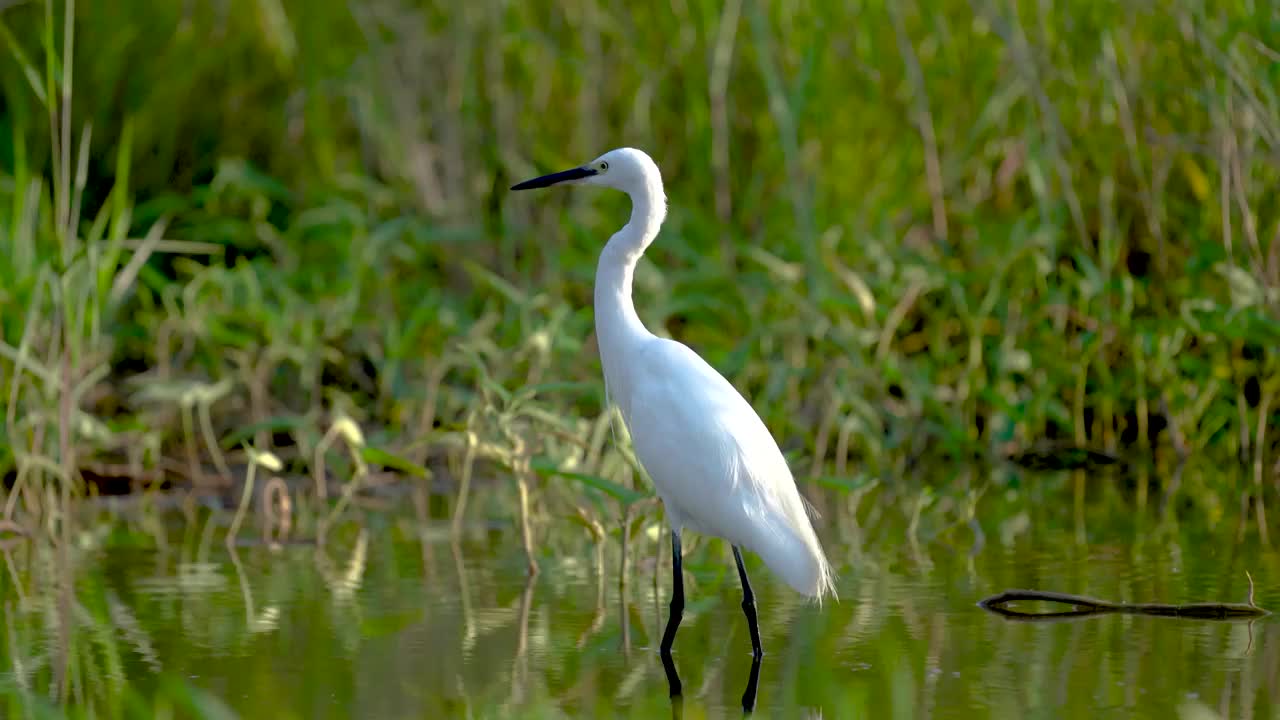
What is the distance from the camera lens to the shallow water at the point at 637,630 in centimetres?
315

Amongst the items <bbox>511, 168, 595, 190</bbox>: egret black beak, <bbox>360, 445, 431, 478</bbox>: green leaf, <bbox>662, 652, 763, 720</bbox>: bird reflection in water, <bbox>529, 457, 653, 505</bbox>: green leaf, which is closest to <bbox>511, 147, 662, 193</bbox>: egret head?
<bbox>511, 168, 595, 190</bbox>: egret black beak

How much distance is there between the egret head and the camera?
3928 millimetres

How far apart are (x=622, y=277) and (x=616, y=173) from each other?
0.72 feet

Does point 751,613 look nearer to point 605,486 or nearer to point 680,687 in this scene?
point 680,687

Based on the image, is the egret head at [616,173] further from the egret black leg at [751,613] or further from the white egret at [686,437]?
the egret black leg at [751,613]

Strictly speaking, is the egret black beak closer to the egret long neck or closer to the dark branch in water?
the egret long neck

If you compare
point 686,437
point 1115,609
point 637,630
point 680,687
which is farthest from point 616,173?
point 1115,609

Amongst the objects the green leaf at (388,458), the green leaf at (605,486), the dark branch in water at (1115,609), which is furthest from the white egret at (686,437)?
the green leaf at (388,458)

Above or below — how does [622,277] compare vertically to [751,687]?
above

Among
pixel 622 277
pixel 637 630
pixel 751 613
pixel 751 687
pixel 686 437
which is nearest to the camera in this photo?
pixel 751 687

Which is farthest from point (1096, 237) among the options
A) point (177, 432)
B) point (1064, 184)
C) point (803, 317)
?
point (177, 432)

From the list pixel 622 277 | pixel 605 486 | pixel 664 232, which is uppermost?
pixel 664 232

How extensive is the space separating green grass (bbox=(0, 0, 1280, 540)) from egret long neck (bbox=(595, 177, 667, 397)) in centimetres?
75

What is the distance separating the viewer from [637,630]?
3.79 metres
